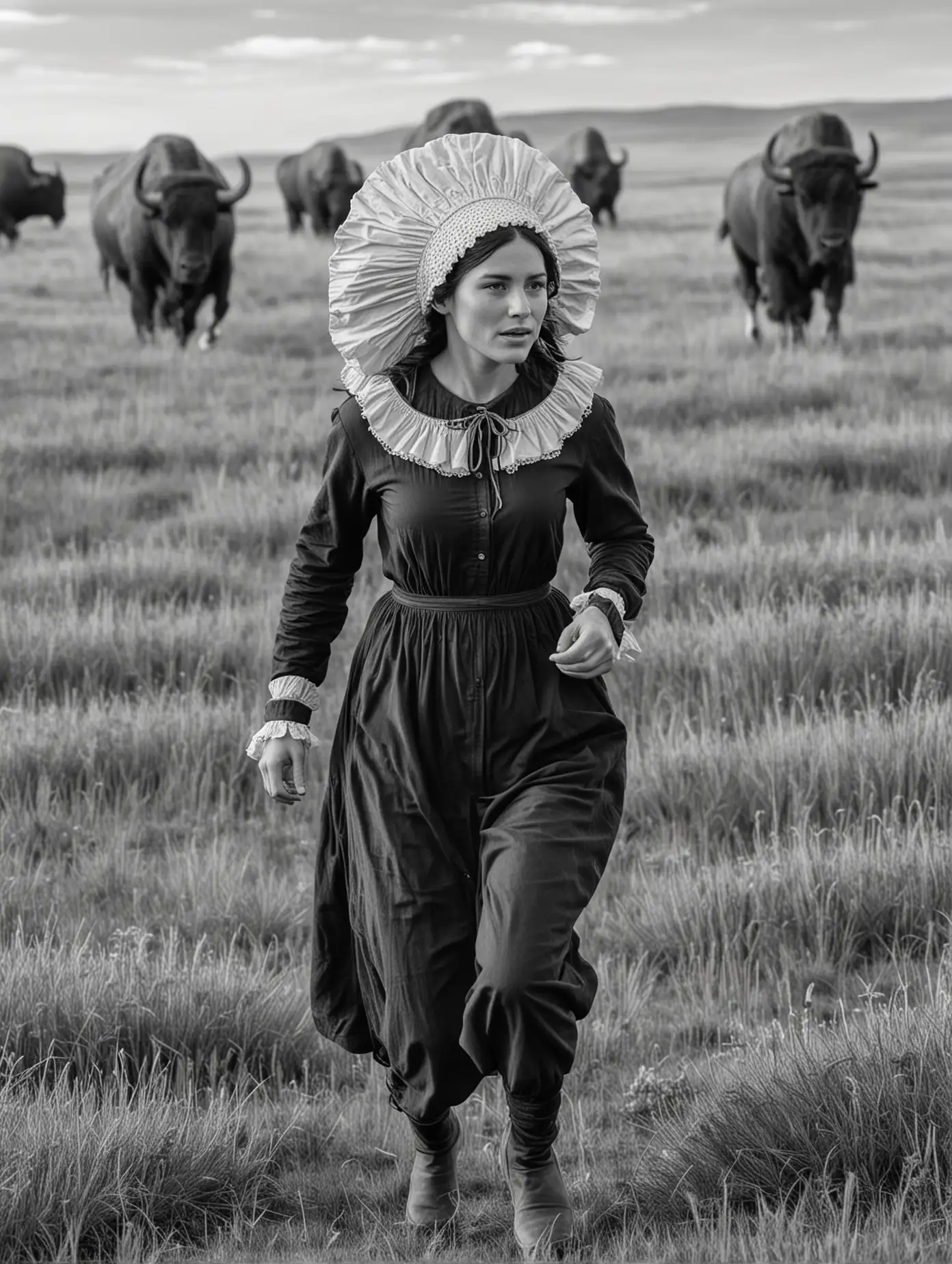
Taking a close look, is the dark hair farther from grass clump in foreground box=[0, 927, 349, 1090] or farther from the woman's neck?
grass clump in foreground box=[0, 927, 349, 1090]

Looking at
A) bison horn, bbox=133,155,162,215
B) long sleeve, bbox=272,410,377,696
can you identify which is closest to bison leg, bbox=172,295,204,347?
bison horn, bbox=133,155,162,215

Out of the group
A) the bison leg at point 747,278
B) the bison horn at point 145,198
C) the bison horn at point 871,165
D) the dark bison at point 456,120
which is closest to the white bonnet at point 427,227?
the bison horn at point 145,198

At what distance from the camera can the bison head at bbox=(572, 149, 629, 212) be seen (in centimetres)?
4184

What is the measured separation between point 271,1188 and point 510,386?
60.1 inches

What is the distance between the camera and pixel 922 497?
844 cm

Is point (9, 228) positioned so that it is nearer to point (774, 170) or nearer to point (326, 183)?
point (326, 183)

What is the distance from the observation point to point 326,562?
299 cm

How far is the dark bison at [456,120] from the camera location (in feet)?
87.7

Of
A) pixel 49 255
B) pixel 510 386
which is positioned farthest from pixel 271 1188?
pixel 49 255

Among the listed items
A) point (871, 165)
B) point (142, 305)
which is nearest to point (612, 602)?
point (142, 305)

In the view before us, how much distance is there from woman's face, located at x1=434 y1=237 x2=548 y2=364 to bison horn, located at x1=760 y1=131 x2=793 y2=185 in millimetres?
14358

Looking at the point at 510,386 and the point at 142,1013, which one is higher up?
the point at 510,386

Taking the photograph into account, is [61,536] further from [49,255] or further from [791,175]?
[49,255]

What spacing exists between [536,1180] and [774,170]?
50.3 ft
